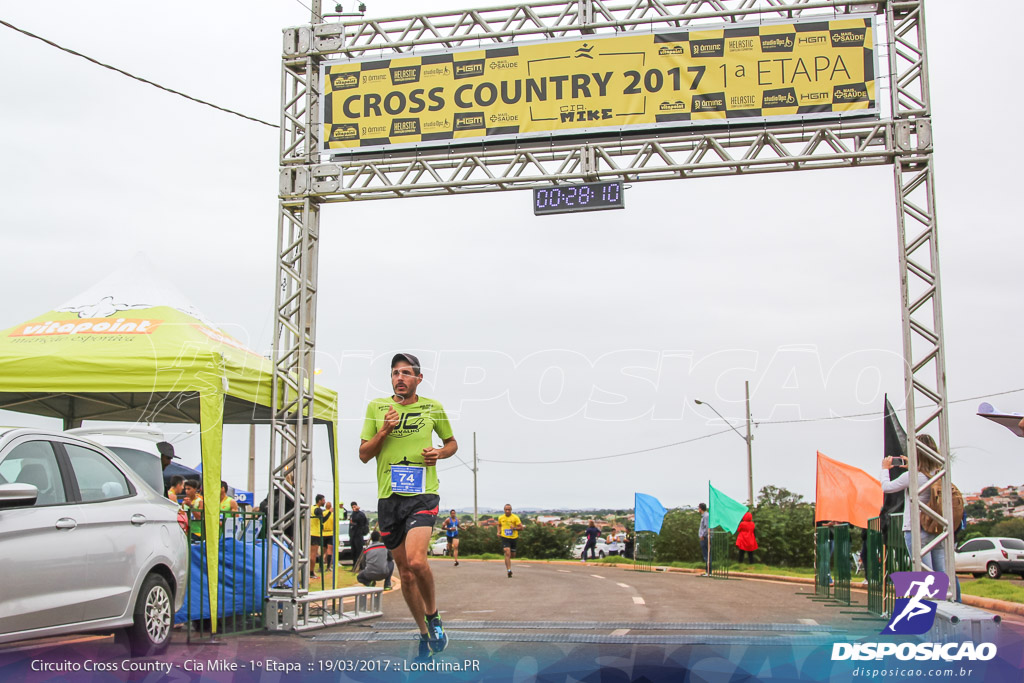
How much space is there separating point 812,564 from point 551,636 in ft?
70.7

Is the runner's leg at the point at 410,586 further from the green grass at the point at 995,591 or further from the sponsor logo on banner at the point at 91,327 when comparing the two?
the green grass at the point at 995,591

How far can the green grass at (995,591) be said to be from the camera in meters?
15.4

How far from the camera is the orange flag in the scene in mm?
17125

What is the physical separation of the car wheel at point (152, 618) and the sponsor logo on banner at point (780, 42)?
9.02 m

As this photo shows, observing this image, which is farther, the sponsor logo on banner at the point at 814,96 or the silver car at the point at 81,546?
the sponsor logo on banner at the point at 814,96

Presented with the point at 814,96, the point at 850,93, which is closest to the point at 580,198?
the point at 814,96

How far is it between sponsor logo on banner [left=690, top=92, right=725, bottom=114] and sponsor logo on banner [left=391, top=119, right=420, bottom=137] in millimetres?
3424

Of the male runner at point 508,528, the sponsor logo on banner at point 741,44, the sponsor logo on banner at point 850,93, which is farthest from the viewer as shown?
the male runner at point 508,528

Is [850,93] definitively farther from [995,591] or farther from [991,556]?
[991,556]

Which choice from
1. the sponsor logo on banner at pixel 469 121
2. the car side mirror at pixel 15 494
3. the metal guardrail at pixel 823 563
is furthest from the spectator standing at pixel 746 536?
the car side mirror at pixel 15 494

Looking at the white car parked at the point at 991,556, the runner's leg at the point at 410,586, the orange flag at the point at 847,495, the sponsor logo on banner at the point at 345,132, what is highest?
the sponsor logo on banner at the point at 345,132

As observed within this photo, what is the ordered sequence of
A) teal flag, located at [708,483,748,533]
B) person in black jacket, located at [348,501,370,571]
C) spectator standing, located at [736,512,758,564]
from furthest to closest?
spectator standing, located at [736,512,758,564] → teal flag, located at [708,483,748,533] → person in black jacket, located at [348,501,370,571]

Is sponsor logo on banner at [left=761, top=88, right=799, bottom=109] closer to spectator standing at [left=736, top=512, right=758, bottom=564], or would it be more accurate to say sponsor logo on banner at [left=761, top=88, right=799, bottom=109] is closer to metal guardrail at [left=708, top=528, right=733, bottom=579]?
metal guardrail at [left=708, top=528, right=733, bottom=579]

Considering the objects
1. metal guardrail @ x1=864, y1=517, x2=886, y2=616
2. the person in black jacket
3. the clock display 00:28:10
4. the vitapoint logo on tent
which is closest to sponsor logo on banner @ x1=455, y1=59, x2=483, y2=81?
the clock display 00:28:10
